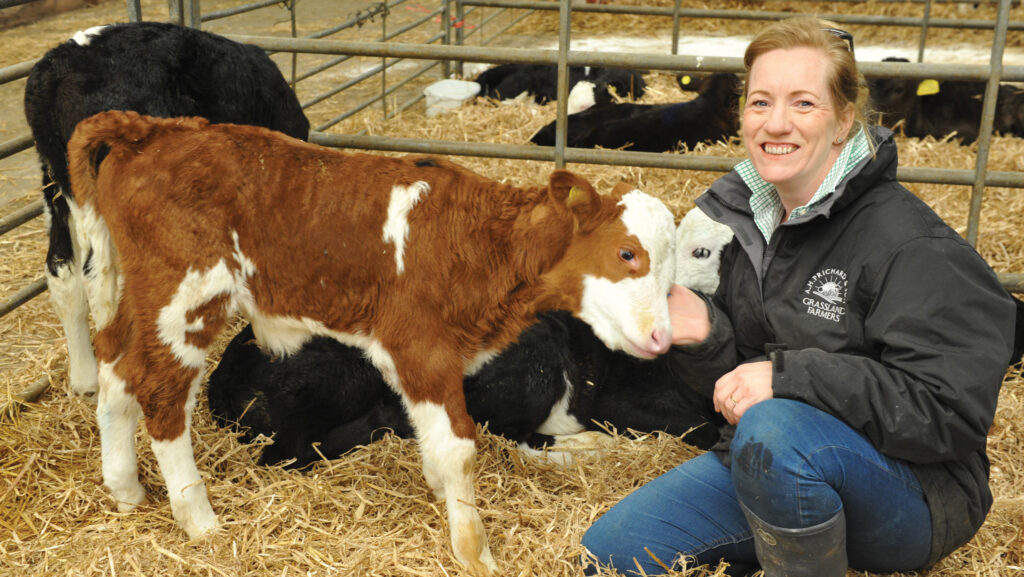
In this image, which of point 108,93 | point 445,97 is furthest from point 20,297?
point 445,97

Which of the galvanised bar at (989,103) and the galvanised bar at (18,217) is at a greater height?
the galvanised bar at (989,103)

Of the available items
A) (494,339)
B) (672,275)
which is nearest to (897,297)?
(672,275)

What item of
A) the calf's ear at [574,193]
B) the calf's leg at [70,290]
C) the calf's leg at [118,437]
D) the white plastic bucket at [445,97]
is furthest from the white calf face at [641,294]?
the white plastic bucket at [445,97]

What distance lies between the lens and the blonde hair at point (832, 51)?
2.42 meters

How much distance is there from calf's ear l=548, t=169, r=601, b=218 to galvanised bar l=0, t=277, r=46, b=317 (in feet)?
7.58

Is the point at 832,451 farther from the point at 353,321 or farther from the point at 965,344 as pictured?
the point at 353,321

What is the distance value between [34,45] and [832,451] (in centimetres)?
1022

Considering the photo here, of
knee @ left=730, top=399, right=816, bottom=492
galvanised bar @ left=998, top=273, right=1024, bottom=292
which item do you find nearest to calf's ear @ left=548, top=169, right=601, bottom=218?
knee @ left=730, top=399, right=816, bottom=492

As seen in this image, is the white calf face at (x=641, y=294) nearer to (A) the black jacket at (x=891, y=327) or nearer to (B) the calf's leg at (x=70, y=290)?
(A) the black jacket at (x=891, y=327)

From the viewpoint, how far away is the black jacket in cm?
214

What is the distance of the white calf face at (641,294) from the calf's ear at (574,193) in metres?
0.10

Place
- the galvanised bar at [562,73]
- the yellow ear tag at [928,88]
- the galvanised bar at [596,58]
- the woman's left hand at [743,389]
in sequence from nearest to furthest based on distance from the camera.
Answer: the woman's left hand at [743,389] → the galvanised bar at [596,58] → the galvanised bar at [562,73] → the yellow ear tag at [928,88]

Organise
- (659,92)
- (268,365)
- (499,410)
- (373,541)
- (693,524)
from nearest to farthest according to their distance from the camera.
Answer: (693,524)
(373,541)
(268,365)
(499,410)
(659,92)

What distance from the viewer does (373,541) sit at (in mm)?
2842
